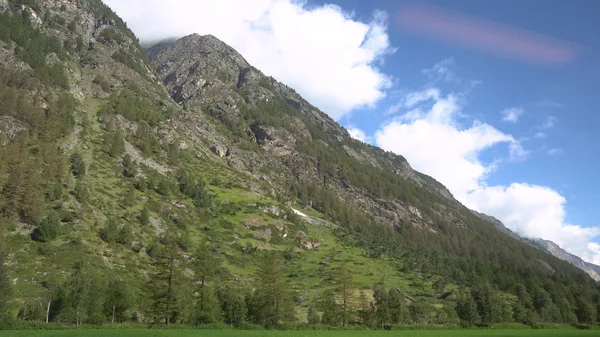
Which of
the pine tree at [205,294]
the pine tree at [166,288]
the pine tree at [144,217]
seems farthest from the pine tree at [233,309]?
the pine tree at [144,217]

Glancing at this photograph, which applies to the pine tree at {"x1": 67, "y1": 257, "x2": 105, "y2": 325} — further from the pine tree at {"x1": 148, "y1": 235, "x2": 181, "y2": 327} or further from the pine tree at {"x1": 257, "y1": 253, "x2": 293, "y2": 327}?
the pine tree at {"x1": 257, "y1": 253, "x2": 293, "y2": 327}

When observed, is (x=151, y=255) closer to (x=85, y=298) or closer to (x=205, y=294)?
(x=85, y=298)

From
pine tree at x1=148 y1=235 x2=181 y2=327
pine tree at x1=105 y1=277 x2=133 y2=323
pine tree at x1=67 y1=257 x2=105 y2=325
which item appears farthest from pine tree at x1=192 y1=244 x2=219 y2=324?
pine tree at x1=67 y1=257 x2=105 y2=325

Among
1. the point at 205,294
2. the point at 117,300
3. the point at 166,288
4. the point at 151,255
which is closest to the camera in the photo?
the point at 166,288

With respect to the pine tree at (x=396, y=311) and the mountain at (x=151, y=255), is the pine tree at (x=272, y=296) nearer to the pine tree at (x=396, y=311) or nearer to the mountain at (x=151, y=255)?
the mountain at (x=151, y=255)

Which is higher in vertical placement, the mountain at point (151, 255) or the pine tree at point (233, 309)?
the mountain at point (151, 255)

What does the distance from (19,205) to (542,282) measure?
20636 centimetres

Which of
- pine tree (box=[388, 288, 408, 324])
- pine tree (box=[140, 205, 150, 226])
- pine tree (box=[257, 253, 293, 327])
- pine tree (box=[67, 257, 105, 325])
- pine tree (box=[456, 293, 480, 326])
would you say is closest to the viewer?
pine tree (box=[67, 257, 105, 325])

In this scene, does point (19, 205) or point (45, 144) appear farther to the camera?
point (45, 144)

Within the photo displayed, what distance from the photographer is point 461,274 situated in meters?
182

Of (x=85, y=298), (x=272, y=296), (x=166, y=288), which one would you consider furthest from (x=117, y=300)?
(x=272, y=296)

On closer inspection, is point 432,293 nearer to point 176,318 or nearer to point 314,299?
point 314,299

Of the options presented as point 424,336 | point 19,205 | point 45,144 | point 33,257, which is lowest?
point 424,336

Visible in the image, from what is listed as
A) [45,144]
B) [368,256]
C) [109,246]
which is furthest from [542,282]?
[45,144]
